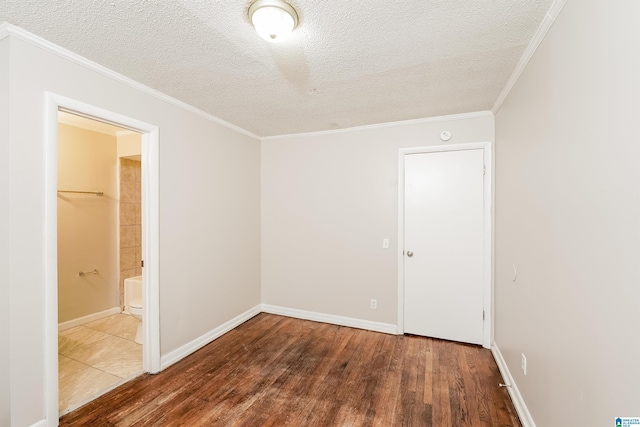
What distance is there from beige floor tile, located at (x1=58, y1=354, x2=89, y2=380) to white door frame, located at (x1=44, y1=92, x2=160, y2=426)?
58 cm

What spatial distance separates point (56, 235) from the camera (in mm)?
1737

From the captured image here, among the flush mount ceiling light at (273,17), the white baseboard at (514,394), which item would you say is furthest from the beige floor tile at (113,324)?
the white baseboard at (514,394)

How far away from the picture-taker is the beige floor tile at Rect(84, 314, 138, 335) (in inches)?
129

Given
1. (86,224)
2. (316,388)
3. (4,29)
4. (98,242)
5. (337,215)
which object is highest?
(4,29)

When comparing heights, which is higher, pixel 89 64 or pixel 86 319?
pixel 89 64

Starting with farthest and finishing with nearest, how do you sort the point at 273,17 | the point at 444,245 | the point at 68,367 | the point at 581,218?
the point at 444,245 → the point at 68,367 → the point at 273,17 → the point at 581,218

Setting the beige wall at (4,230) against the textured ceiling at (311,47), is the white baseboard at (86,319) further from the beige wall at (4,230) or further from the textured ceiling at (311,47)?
the textured ceiling at (311,47)

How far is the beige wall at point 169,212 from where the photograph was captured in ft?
5.24

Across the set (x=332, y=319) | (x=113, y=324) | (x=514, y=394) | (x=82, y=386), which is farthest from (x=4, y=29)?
(x=514, y=394)

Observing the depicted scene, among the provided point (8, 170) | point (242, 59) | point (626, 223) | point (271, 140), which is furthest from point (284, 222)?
point (626, 223)

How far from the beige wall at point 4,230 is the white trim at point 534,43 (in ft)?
9.73

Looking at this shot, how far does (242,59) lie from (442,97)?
177 cm

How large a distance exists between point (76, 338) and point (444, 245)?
4220 mm

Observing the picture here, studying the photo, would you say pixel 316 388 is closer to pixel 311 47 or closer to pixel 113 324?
pixel 311 47
